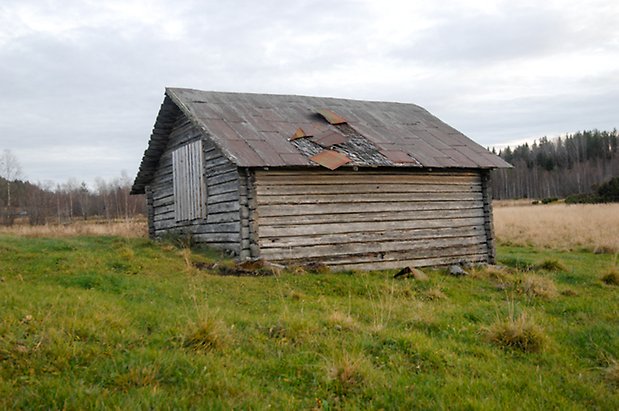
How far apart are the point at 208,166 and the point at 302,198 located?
3.11 meters

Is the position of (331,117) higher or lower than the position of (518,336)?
higher

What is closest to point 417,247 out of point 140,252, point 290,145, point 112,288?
point 290,145

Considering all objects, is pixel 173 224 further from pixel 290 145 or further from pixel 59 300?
pixel 59 300

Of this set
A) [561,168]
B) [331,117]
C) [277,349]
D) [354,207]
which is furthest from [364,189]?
[561,168]

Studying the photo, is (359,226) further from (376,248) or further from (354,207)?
(376,248)

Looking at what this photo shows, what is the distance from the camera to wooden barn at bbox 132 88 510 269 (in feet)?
→ 41.2

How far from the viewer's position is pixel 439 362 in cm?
545

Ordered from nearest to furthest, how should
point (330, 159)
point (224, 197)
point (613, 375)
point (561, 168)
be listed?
point (613, 375) < point (330, 159) < point (224, 197) < point (561, 168)

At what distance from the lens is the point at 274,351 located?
5539mm

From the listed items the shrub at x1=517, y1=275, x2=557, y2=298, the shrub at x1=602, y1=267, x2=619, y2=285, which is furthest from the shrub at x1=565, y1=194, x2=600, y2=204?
the shrub at x1=517, y1=275, x2=557, y2=298

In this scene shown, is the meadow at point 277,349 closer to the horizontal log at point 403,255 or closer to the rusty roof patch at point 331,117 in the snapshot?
the horizontal log at point 403,255

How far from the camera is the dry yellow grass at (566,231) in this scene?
810 inches

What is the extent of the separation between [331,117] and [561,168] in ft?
281

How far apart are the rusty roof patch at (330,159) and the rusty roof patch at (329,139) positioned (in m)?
0.58
